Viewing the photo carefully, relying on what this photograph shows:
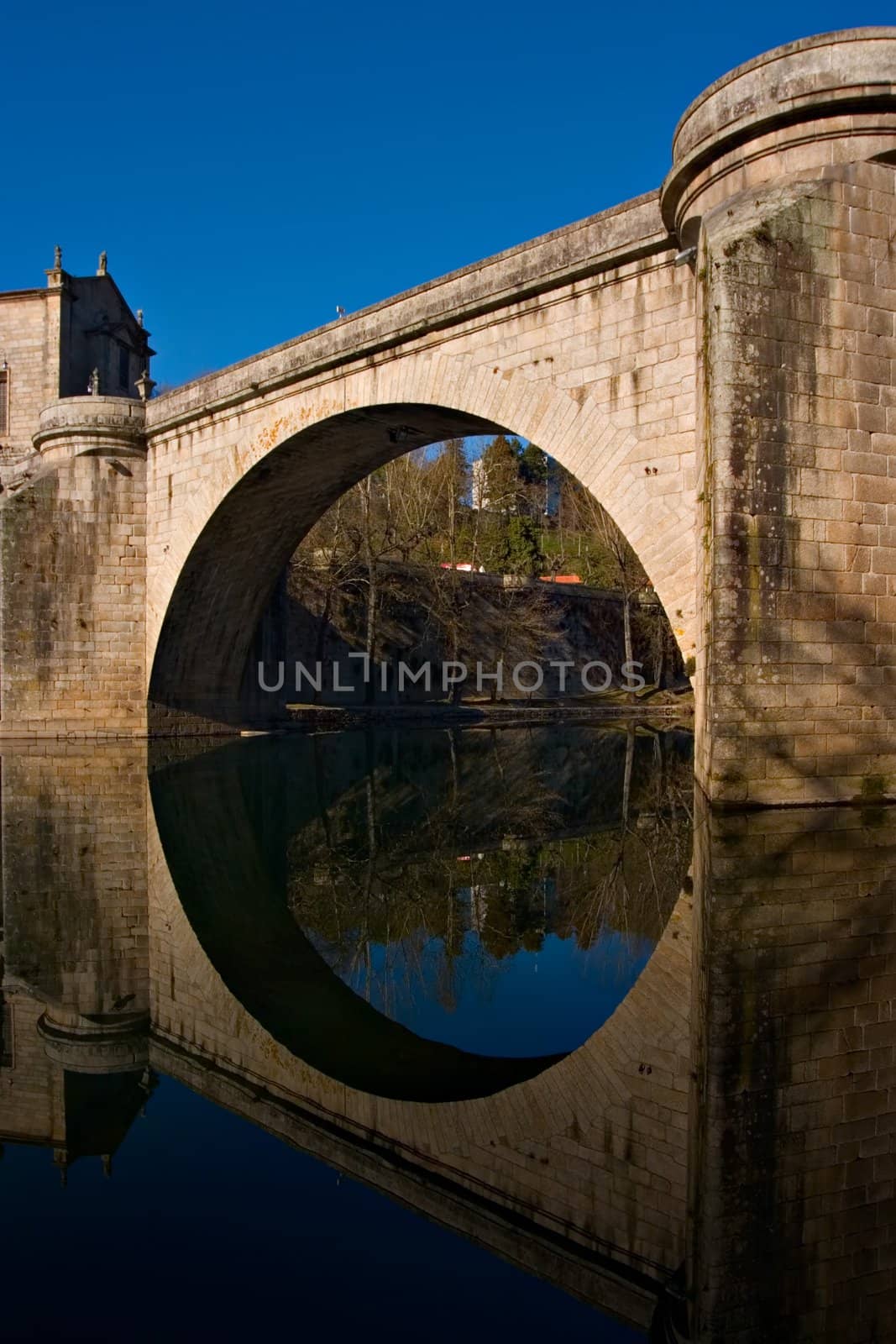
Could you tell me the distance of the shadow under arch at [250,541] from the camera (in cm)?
1566

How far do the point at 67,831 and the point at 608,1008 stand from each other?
566 centimetres

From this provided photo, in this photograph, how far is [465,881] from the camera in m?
7.32

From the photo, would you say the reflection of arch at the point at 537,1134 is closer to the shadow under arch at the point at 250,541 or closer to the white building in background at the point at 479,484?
the shadow under arch at the point at 250,541

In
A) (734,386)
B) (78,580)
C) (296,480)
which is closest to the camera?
(734,386)

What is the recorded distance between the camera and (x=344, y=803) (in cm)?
1134

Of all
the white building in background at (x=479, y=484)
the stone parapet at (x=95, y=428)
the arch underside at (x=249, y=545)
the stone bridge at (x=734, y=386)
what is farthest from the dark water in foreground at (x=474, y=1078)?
the white building in background at (x=479, y=484)

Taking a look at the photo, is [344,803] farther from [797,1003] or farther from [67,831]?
[797,1003]

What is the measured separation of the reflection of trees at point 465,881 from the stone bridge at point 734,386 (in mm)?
1276

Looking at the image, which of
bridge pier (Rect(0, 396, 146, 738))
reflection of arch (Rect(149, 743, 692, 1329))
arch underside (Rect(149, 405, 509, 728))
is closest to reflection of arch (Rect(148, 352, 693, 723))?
arch underside (Rect(149, 405, 509, 728))

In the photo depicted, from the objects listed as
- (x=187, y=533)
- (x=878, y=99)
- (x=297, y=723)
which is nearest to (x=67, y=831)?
(x=878, y=99)

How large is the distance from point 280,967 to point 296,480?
13.3 m

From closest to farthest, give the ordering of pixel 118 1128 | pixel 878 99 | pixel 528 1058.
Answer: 1. pixel 118 1128
2. pixel 528 1058
3. pixel 878 99

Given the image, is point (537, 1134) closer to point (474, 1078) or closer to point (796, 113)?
point (474, 1078)

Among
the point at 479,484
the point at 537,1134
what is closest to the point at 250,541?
the point at 537,1134
